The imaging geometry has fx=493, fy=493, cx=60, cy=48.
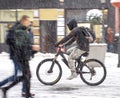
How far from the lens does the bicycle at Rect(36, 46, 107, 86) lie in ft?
39.3

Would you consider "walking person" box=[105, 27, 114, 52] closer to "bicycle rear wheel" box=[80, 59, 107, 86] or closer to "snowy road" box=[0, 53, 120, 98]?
"snowy road" box=[0, 53, 120, 98]

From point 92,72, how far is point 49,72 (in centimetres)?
106

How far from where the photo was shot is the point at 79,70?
39.4ft

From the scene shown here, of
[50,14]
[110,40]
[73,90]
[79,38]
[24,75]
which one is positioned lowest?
[110,40]

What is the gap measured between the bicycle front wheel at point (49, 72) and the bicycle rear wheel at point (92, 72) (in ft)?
1.94

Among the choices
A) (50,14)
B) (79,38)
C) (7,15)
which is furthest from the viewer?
(7,15)

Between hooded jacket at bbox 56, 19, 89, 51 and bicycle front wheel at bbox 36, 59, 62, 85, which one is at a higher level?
hooded jacket at bbox 56, 19, 89, 51

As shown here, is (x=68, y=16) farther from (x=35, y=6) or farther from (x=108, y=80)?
(x=108, y=80)

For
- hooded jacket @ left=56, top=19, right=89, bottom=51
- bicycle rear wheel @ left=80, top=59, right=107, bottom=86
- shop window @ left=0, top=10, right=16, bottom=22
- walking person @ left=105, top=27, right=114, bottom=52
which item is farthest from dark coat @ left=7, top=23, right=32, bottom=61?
shop window @ left=0, top=10, right=16, bottom=22

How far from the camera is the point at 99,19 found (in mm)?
22500

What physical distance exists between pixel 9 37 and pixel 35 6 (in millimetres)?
21764

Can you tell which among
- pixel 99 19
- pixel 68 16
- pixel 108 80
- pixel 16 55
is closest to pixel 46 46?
pixel 68 16

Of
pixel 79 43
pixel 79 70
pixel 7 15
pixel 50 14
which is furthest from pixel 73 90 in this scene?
pixel 7 15

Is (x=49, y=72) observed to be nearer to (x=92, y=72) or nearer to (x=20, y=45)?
(x=92, y=72)
